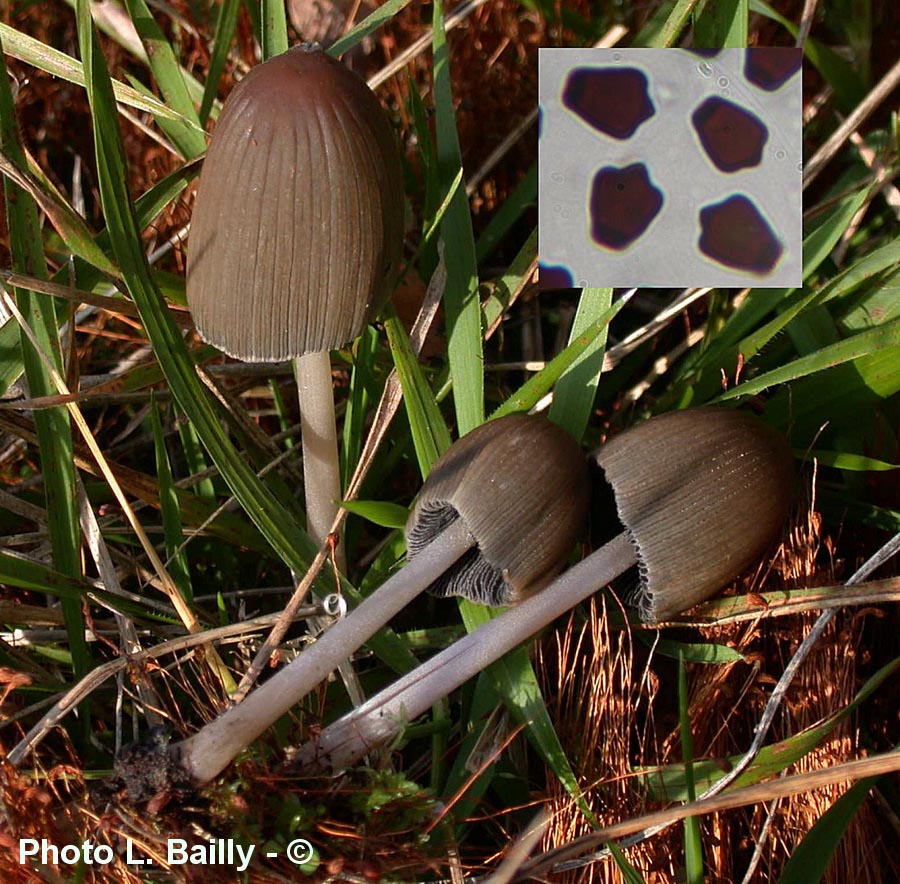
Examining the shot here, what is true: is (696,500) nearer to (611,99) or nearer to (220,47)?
(611,99)

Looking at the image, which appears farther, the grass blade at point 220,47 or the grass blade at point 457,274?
the grass blade at point 220,47

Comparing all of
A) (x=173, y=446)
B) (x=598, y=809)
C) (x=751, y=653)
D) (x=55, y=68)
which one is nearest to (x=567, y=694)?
(x=598, y=809)

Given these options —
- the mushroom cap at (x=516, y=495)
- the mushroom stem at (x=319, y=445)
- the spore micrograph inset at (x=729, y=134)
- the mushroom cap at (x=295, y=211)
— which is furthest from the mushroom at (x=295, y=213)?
the spore micrograph inset at (x=729, y=134)

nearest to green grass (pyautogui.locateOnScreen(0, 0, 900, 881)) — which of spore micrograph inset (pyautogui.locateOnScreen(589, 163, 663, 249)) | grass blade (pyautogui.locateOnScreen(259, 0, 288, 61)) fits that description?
grass blade (pyautogui.locateOnScreen(259, 0, 288, 61))

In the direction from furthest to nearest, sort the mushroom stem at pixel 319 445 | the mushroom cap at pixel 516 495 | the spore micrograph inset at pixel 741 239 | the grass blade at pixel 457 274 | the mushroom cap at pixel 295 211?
1. the spore micrograph inset at pixel 741 239
2. the grass blade at pixel 457 274
3. the mushroom stem at pixel 319 445
4. the mushroom cap at pixel 516 495
5. the mushroom cap at pixel 295 211

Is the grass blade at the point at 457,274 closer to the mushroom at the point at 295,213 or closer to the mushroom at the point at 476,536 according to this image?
the mushroom at the point at 476,536

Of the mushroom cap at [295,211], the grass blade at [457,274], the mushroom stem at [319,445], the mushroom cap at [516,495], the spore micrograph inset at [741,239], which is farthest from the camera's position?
the spore micrograph inset at [741,239]

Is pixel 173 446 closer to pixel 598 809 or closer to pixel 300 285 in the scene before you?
pixel 300 285
